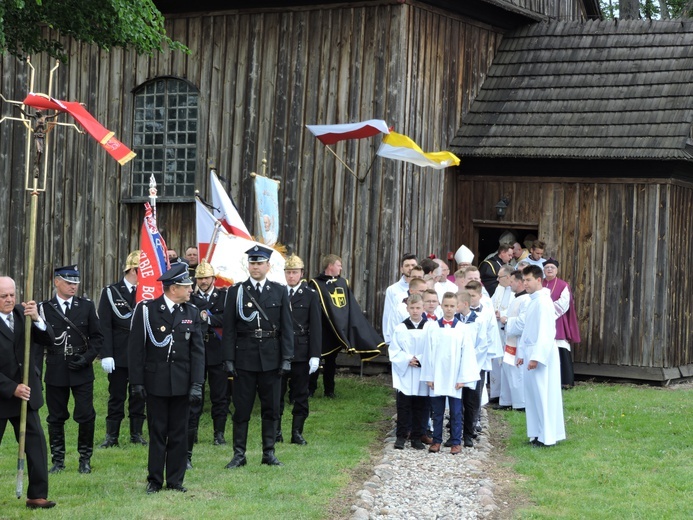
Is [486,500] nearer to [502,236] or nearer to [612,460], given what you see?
[612,460]

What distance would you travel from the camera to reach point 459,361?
39.3 ft

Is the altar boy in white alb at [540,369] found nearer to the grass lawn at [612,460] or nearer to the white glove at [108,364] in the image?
the grass lawn at [612,460]

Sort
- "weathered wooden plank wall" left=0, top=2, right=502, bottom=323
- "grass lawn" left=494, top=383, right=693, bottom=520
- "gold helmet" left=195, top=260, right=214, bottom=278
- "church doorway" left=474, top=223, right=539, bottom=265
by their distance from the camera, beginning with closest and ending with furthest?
1. "grass lawn" left=494, top=383, right=693, bottom=520
2. "gold helmet" left=195, top=260, right=214, bottom=278
3. "weathered wooden plank wall" left=0, top=2, right=502, bottom=323
4. "church doorway" left=474, top=223, right=539, bottom=265

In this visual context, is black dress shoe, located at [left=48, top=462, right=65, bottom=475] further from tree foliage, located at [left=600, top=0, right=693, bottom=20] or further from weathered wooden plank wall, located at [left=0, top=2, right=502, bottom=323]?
tree foliage, located at [left=600, top=0, right=693, bottom=20]

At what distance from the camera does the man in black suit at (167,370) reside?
972cm

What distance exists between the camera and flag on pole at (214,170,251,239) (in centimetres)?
1484

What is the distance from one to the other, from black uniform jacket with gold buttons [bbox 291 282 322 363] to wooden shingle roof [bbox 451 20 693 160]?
558 centimetres

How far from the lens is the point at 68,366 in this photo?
10.9 metres

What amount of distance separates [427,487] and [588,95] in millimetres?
9398

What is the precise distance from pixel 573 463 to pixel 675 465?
3.11 ft

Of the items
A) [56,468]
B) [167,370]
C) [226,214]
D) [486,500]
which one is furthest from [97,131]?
[486,500]

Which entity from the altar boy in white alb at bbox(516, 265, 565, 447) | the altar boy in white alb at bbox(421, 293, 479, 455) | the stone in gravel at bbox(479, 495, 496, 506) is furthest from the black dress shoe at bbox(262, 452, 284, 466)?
the altar boy in white alb at bbox(516, 265, 565, 447)

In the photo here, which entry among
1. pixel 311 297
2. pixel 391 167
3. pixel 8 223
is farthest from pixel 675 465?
pixel 8 223

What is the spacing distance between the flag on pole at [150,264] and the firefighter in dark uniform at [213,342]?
1.71ft
